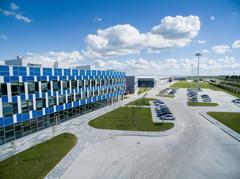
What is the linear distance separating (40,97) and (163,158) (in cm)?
2368

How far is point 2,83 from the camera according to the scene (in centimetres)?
2369

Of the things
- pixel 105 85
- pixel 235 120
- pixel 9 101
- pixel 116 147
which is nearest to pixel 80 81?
pixel 105 85

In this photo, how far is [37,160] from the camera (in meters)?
19.8

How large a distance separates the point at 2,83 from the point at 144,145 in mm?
22943

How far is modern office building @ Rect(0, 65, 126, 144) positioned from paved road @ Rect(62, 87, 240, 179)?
A: 1306cm

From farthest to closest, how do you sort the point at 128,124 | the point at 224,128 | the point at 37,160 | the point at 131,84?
1. the point at 131,84
2. the point at 128,124
3. the point at 224,128
4. the point at 37,160

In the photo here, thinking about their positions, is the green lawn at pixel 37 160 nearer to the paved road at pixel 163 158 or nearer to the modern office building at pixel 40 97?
the paved road at pixel 163 158

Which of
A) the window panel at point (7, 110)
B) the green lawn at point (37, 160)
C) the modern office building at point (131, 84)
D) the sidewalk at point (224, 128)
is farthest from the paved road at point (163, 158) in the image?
the modern office building at point (131, 84)

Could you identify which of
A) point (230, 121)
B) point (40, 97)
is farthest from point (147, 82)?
point (40, 97)

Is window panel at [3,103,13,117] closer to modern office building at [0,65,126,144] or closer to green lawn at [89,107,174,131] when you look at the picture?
modern office building at [0,65,126,144]

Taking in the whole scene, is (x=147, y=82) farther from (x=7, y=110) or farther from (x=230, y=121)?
(x=7, y=110)

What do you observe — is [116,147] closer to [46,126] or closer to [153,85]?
[46,126]

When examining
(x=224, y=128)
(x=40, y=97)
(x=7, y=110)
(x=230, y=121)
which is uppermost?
(x=40, y=97)

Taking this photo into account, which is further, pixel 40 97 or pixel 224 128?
pixel 224 128
